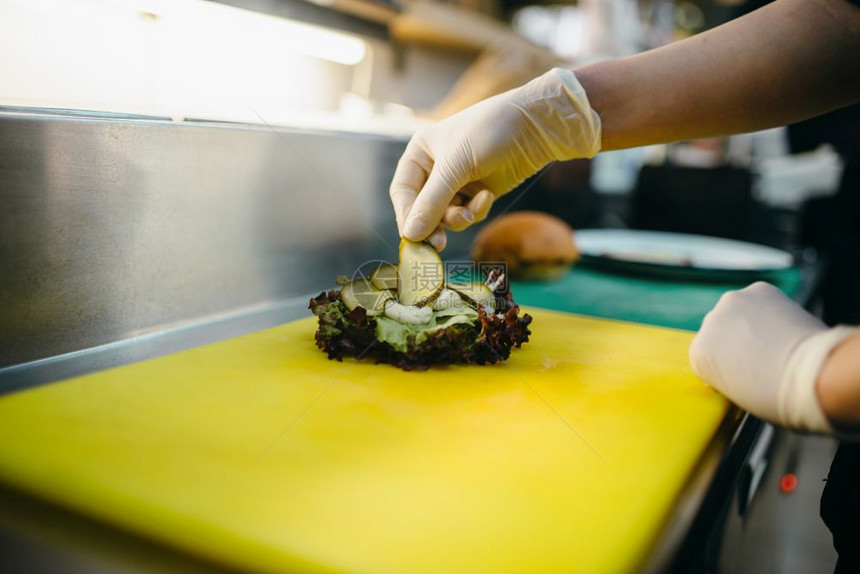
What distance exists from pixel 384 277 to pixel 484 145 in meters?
0.28

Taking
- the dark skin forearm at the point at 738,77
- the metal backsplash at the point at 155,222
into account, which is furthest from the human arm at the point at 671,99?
the metal backsplash at the point at 155,222

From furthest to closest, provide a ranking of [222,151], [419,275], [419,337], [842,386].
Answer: [222,151], [419,275], [419,337], [842,386]

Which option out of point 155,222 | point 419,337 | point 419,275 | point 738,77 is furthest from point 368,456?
point 738,77

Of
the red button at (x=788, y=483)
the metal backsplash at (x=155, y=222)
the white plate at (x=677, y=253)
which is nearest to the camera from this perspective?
the metal backsplash at (x=155, y=222)

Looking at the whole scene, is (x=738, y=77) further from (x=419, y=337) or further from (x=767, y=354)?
(x=419, y=337)

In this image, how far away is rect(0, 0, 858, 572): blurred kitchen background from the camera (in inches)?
34.4

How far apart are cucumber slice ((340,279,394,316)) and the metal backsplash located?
1.00 feet

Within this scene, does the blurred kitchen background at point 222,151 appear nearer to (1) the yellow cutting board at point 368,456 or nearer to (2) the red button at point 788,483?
(2) the red button at point 788,483

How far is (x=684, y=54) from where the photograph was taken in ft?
→ 3.39

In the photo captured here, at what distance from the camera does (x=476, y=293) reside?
1018 mm

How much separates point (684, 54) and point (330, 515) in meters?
0.91

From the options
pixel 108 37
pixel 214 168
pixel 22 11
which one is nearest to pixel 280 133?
pixel 214 168

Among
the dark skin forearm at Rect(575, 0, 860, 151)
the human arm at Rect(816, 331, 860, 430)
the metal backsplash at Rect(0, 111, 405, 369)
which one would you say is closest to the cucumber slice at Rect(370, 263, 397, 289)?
the metal backsplash at Rect(0, 111, 405, 369)

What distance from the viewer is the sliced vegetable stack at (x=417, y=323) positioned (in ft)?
2.90
